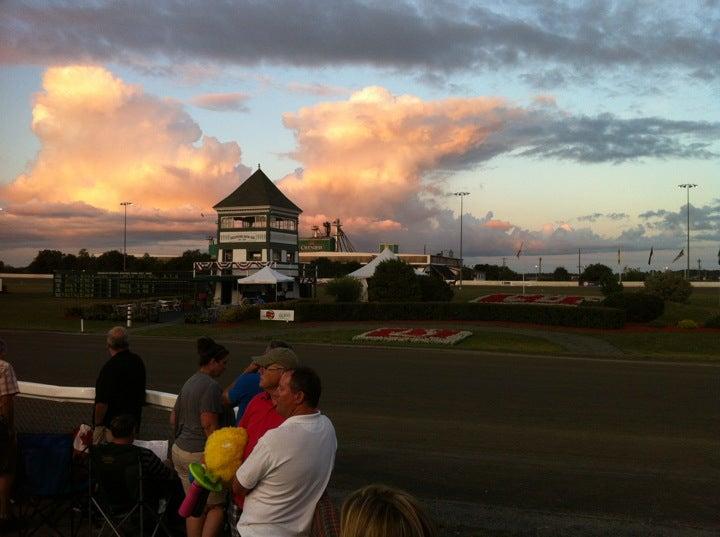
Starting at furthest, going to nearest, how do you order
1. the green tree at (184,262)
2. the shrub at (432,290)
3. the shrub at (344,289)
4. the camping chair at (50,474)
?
the green tree at (184,262), the shrub at (344,289), the shrub at (432,290), the camping chair at (50,474)

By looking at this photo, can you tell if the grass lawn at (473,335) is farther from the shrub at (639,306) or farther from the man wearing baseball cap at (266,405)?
the man wearing baseball cap at (266,405)

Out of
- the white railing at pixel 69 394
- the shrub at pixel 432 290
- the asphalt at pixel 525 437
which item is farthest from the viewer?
the shrub at pixel 432 290

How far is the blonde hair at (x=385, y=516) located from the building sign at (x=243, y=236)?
55644 millimetres

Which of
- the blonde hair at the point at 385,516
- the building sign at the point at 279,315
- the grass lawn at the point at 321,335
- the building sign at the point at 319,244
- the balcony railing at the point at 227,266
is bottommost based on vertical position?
the grass lawn at the point at 321,335

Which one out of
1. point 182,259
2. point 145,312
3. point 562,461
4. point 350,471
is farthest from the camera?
point 182,259

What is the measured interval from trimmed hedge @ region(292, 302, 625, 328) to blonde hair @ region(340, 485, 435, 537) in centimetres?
3503

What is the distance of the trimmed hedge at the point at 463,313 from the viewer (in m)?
35.9

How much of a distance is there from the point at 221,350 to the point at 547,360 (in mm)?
21239

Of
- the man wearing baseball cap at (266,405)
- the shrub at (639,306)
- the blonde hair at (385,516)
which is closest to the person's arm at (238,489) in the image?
the man wearing baseball cap at (266,405)

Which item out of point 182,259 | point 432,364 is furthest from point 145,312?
point 182,259

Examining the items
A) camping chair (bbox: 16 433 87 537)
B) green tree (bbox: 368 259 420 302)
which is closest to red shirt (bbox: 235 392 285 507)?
camping chair (bbox: 16 433 87 537)

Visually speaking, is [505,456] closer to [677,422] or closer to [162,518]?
[677,422]

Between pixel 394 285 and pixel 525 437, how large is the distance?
3180cm

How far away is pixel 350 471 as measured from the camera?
9.38 metres
